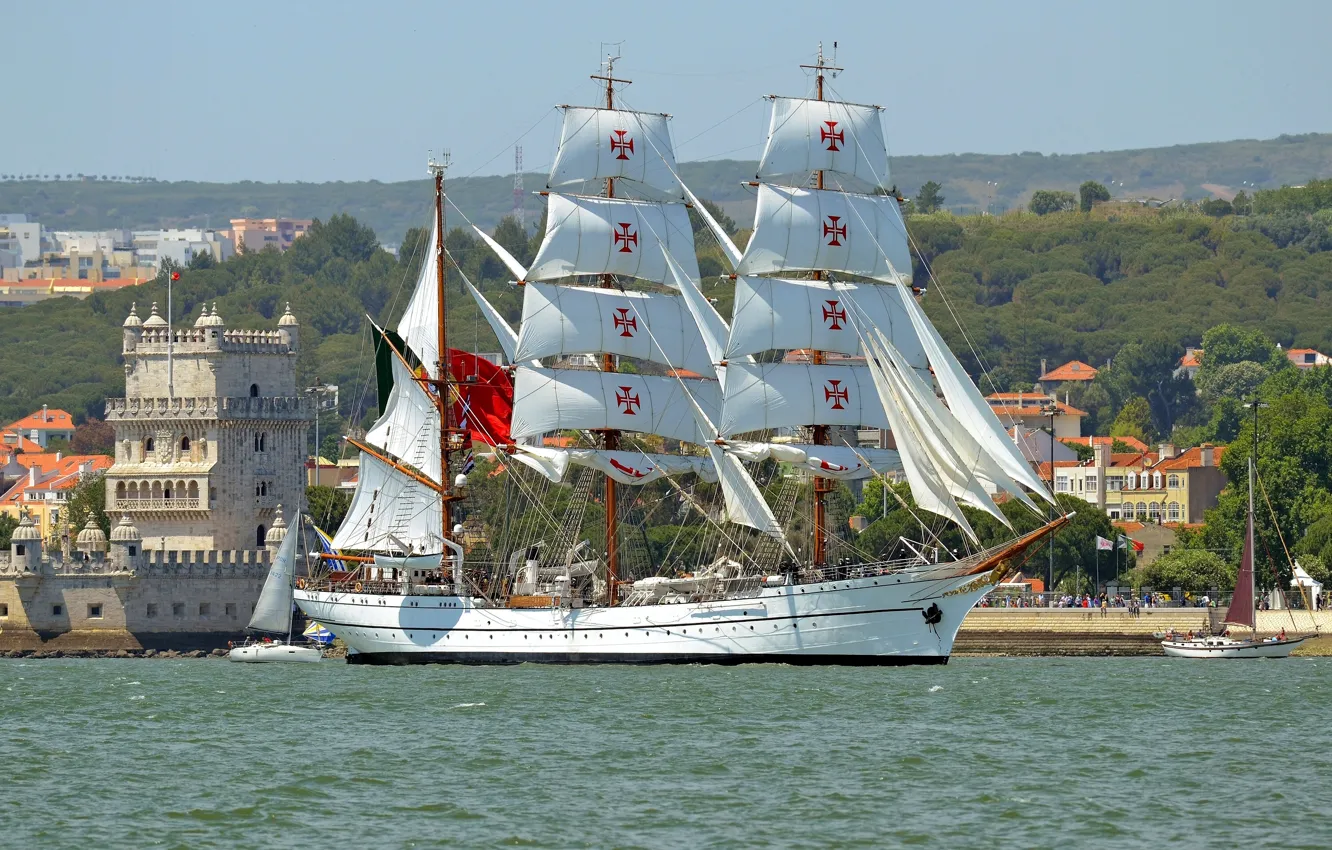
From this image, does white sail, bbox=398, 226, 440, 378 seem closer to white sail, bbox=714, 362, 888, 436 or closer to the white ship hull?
the white ship hull

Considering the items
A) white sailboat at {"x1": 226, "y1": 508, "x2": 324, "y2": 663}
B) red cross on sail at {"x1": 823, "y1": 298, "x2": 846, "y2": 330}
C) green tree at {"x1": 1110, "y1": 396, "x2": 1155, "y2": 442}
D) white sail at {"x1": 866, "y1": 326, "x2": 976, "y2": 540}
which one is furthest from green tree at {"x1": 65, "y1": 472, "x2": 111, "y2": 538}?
green tree at {"x1": 1110, "y1": 396, "x2": 1155, "y2": 442}

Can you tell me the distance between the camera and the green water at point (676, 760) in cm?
4484

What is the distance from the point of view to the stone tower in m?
98.2

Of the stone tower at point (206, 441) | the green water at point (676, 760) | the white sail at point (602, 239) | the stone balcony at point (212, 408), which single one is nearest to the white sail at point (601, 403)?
the white sail at point (602, 239)

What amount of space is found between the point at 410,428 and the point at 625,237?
30.3 ft

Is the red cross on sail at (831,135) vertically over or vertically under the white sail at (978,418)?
over

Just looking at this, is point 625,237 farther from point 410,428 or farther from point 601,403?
point 410,428

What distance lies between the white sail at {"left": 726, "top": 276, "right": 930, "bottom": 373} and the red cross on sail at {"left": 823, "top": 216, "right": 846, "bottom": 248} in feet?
3.93

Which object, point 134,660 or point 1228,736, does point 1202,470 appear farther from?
point 1228,736

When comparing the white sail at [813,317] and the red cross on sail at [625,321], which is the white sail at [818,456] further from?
the red cross on sail at [625,321]

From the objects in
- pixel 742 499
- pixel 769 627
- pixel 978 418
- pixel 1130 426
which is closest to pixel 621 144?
pixel 742 499

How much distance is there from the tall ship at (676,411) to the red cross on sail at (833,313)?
0.06 meters

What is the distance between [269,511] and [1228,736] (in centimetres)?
4926

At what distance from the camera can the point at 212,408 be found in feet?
322
